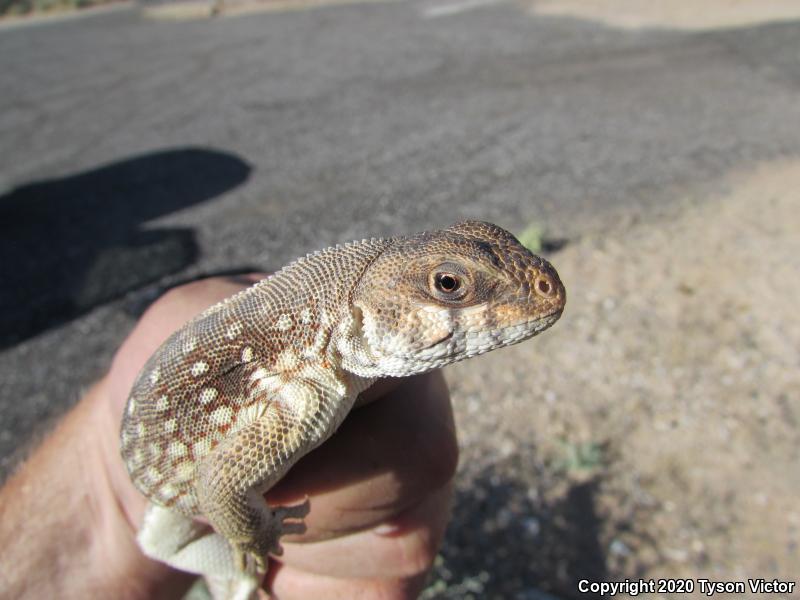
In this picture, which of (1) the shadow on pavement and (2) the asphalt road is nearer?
(1) the shadow on pavement

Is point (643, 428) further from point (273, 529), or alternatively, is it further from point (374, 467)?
point (273, 529)

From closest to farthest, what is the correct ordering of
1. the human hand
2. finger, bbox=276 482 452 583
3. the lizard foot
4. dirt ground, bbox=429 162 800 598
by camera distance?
1. the lizard foot
2. the human hand
3. finger, bbox=276 482 452 583
4. dirt ground, bbox=429 162 800 598

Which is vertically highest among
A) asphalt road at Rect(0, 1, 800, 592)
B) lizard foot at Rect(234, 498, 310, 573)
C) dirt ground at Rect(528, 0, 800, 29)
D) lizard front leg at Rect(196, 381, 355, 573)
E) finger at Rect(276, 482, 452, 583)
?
lizard front leg at Rect(196, 381, 355, 573)

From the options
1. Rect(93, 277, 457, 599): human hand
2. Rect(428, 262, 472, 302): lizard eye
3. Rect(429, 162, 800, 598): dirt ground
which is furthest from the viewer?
Rect(429, 162, 800, 598): dirt ground

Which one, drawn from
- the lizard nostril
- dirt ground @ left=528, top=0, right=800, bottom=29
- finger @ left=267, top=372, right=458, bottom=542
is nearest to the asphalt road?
dirt ground @ left=528, top=0, right=800, bottom=29

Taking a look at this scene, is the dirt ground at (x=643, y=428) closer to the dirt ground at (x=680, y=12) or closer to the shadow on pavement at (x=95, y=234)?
the shadow on pavement at (x=95, y=234)

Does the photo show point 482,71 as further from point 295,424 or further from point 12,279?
point 295,424

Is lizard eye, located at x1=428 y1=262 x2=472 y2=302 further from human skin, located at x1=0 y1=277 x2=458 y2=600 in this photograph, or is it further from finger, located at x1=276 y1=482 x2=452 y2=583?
finger, located at x1=276 y1=482 x2=452 y2=583
